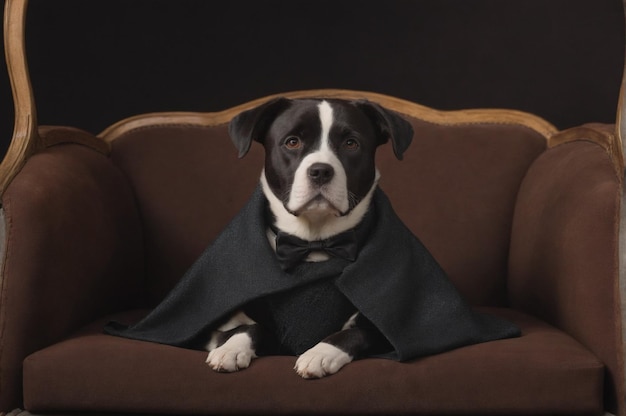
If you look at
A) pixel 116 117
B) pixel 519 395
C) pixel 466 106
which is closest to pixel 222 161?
pixel 116 117

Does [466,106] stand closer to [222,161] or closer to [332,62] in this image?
[332,62]

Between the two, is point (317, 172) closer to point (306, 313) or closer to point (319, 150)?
point (319, 150)

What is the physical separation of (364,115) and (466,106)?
53.1 inches

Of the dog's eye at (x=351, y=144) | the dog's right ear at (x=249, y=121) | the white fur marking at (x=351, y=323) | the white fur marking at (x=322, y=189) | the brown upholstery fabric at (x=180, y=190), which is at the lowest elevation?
the white fur marking at (x=351, y=323)

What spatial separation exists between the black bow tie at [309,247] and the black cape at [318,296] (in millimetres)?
19

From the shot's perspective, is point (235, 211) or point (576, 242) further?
point (235, 211)

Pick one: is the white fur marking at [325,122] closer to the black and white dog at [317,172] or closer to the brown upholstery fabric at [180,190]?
the black and white dog at [317,172]

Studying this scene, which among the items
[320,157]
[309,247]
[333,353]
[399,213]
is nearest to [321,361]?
[333,353]

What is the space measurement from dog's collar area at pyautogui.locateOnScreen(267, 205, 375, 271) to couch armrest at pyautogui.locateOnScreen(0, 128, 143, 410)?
58 centimetres

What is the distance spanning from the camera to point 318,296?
2574mm

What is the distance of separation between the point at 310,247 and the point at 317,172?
239 millimetres

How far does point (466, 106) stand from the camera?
3938 mm

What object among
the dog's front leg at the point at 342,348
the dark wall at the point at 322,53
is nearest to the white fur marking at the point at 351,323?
the dog's front leg at the point at 342,348

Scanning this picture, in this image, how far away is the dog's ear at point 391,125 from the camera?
2.62 metres
